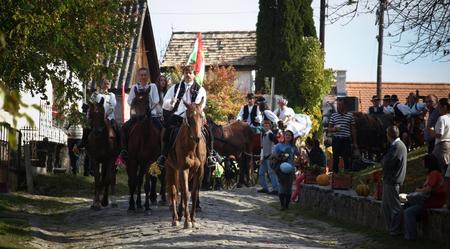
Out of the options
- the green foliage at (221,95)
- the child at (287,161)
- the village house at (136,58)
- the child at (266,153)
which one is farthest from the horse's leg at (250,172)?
the green foliage at (221,95)

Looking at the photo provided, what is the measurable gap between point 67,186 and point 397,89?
54626mm

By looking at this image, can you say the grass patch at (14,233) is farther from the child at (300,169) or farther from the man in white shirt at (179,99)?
the child at (300,169)

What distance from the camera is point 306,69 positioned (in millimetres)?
54969

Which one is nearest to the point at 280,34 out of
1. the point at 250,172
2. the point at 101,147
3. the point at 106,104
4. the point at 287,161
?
the point at 250,172

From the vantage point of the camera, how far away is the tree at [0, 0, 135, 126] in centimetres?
1454

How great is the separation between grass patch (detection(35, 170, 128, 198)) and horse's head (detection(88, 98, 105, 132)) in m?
5.64

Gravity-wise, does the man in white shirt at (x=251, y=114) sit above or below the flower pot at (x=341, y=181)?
above

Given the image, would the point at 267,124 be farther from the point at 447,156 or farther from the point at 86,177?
the point at 447,156

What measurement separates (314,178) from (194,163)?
7422mm

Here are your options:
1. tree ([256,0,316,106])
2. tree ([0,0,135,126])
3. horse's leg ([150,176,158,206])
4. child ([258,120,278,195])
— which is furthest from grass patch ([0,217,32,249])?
tree ([256,0,316,106])

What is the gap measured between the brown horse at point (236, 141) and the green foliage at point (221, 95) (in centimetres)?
1706

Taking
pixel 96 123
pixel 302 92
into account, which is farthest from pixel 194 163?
pixel 302 92

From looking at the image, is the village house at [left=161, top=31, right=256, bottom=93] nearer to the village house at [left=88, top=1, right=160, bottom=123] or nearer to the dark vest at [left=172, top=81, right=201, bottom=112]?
the village house at [left=88, top=1, right=160, bottom=123]

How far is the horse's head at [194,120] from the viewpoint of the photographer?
15.6 meters
